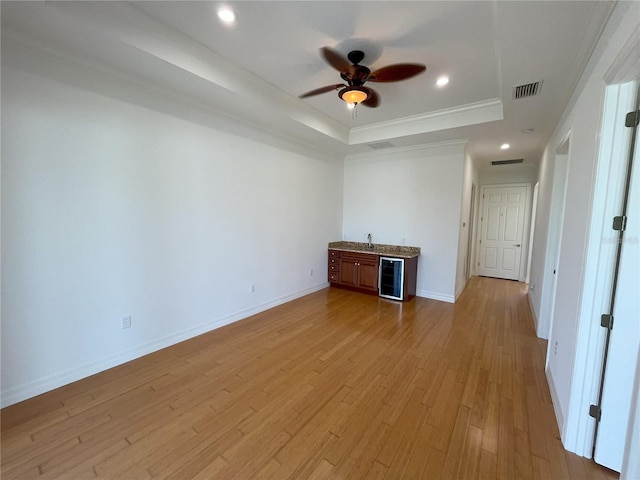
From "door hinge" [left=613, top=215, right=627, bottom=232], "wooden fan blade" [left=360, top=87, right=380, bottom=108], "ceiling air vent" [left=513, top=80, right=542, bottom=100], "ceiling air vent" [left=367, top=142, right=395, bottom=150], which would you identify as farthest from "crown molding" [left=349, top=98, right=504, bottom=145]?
"door hinge" [left=613, top=215, right=627, bottom=232]

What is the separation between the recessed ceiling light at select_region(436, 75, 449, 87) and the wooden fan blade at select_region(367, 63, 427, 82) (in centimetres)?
75

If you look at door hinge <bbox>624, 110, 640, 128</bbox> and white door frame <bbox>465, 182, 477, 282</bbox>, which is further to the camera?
white door frame <bbox>465, 182, 477, 282</bbox>

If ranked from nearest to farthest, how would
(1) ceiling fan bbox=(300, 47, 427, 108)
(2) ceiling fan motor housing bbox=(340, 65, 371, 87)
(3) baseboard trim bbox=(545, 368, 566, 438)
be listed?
(3) baseboard trim bbox=(545, 368, 566, 438) < (1) ceiling fan bbox=(300, 47, 427, 108) < (2) ceiling fan motor housing bbox=(340, 65, 371, 87)

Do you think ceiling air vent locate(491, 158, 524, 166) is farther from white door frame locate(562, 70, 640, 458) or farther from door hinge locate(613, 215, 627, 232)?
door hinge locate(613, 215, 627, 232)

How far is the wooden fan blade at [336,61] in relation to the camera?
2.14 m

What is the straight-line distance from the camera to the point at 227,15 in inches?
79.8

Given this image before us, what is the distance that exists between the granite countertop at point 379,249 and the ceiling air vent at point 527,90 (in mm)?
2652

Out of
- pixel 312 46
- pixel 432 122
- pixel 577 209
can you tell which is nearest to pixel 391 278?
pixel 432 122

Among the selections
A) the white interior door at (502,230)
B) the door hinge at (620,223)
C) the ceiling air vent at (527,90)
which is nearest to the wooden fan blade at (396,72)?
the ceiling air vent at (527,90)

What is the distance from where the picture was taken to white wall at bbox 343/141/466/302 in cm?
463

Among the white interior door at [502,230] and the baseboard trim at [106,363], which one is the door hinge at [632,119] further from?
the white interior door at [502,230]

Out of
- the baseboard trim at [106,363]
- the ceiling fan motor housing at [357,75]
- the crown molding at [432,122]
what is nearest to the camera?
the baseboard trim at [106,363]

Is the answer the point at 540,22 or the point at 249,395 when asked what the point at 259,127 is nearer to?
the point at 540,22

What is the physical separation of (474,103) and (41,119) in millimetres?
4534
